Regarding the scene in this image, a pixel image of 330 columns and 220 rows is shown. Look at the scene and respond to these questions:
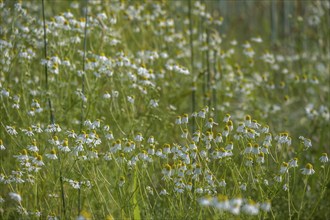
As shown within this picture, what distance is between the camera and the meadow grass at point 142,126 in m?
2.98

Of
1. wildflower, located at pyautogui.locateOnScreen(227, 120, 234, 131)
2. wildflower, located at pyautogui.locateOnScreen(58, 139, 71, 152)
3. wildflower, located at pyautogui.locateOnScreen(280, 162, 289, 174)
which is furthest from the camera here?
wildflower, located at pyautogui.locateOnScreen(227, 120, 234, 131)

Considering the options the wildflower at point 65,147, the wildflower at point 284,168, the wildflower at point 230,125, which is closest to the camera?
the wildflower at point 284,168

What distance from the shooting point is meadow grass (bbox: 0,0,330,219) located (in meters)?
2.98

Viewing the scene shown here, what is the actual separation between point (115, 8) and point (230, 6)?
3.69 metres

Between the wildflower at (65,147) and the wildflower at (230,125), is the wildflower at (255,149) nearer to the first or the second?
the wildflower at (230,125)

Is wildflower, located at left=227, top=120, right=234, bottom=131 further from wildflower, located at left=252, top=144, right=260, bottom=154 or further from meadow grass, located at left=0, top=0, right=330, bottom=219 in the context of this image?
wildflower, located at left=252, top=144, right=260, bottom=154

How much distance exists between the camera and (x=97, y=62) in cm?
410

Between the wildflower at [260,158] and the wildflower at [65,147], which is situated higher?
the wildflower at [65,147]

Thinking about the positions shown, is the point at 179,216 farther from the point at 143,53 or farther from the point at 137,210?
the point at 143,53

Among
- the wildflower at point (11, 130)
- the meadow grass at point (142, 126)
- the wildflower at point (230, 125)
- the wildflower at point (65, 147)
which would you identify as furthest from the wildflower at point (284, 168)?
the wildflower at point (11, 130)

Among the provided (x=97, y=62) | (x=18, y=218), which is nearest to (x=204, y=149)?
(x=18, y=218)

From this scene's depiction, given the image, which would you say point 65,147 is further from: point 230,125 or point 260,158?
point 260,158

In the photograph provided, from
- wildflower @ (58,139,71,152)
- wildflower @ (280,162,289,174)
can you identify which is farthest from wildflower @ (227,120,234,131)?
wildflower @ (58,139,71,152)

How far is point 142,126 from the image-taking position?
4031 mm
